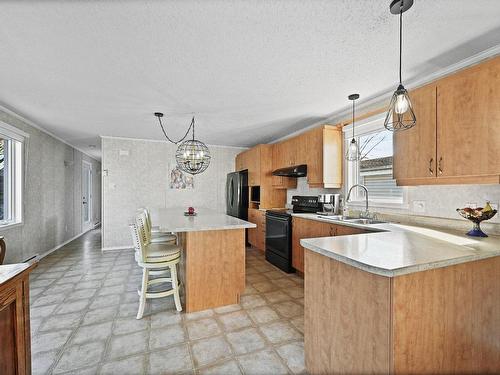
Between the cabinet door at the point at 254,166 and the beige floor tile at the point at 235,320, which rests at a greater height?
the cabinet door at the point at 254,166

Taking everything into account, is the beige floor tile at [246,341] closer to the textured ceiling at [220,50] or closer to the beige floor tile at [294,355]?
the beige floor tile at [294,355]

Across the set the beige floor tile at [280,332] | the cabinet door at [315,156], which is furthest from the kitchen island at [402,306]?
the cabinet door at [315,156]

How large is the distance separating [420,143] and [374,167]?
1.00 metres

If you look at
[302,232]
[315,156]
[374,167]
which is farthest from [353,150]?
[302,232]

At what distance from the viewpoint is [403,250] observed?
1.36m

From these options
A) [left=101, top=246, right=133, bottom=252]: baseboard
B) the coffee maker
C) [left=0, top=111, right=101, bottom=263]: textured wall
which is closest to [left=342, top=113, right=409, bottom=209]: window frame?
the coffee maker

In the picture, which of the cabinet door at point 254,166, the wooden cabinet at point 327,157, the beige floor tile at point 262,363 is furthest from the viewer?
the cabinet door at point 254,166

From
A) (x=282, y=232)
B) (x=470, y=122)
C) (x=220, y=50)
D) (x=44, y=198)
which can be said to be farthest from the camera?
(x=44, y=198)

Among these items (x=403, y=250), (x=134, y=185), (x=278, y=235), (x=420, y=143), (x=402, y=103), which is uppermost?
(x=402, y=103)

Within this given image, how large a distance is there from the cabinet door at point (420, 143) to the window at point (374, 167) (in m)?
0.52

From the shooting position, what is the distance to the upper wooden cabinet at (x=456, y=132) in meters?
1.69

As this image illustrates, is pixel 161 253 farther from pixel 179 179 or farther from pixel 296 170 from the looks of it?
pixel 179 179

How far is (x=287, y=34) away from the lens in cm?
171

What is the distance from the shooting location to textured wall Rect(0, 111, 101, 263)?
12.0 ft
